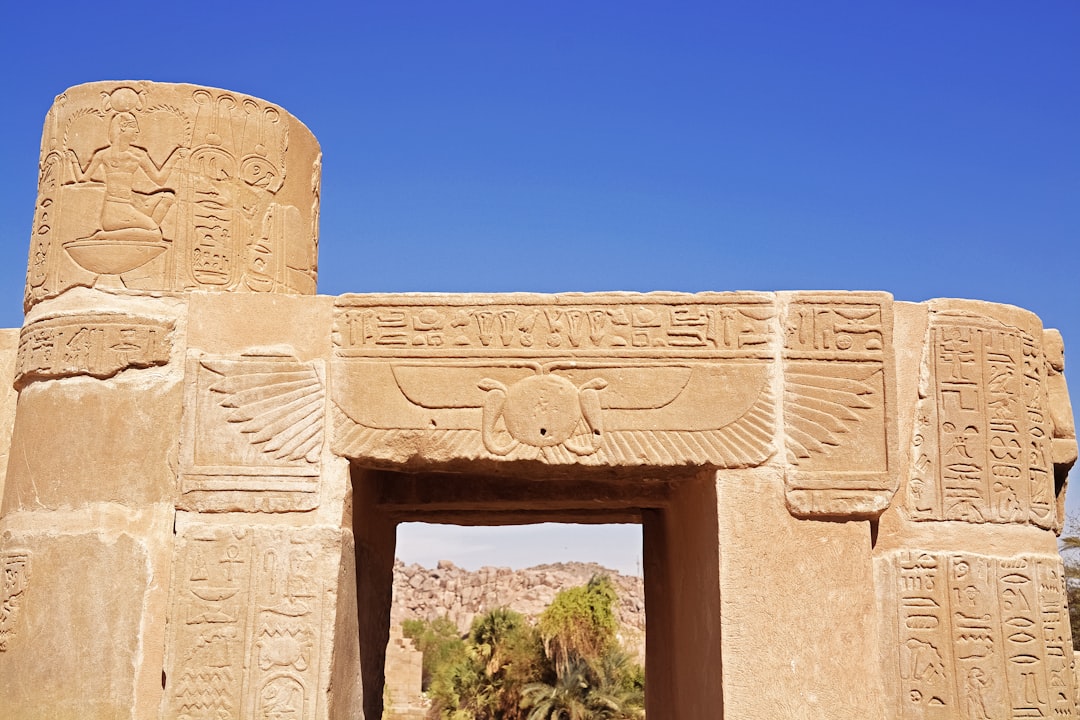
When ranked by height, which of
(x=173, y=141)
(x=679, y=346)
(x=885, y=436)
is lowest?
(x=885, y=436)

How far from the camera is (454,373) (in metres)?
4.36

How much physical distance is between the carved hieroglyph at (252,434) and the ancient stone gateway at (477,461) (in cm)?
1

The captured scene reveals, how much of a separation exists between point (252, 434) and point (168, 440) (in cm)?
37

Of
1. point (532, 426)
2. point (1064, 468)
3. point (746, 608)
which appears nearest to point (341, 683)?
point (532, 426)

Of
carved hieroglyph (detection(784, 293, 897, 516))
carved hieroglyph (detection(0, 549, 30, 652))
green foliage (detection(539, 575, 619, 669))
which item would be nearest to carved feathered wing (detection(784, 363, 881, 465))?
carved hieroglyph (detection(784, 293, 897, 516))

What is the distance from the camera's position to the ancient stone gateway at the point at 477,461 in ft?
13.6

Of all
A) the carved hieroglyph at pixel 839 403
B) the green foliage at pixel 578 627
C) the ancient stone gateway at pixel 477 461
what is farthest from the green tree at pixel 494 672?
the carved hieroglyph at pixel 839 403

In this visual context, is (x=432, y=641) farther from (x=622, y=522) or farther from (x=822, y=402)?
(x=822, y=402)

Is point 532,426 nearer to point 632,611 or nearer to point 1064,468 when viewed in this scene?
point 1064,468

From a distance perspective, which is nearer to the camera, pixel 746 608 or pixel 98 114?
pixel 746 608

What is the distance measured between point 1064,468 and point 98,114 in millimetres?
4703

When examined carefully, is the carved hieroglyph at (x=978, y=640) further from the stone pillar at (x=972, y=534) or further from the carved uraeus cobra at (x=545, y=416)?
the carved uraeus cobra at (x=545, y=416)

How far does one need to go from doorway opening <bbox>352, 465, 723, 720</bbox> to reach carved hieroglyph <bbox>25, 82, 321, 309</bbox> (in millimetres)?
1146

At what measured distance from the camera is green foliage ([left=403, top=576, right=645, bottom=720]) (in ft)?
56.6
